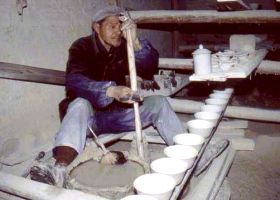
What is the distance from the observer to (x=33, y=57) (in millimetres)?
5023

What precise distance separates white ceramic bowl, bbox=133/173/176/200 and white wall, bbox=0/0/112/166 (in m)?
2.67

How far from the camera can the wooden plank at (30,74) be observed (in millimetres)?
4301

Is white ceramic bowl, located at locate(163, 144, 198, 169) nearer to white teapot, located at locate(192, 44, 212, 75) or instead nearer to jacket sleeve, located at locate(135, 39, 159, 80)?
white teapot, located at locate(192, 44, 212, 75)

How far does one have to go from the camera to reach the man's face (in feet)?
15.5

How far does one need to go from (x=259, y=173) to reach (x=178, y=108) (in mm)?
1928

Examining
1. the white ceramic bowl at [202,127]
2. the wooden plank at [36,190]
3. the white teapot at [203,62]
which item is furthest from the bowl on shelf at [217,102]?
the wooden plank at [36,190]

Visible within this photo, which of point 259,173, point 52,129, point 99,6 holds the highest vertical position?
point 99,6

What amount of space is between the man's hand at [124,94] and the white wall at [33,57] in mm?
1708

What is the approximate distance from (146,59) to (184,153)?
2.00 meters

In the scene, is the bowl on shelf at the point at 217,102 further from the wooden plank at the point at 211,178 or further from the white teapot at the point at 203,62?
the white teapot at the point at 203,62

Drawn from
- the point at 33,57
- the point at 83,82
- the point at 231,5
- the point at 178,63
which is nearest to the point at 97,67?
the point at 83,82

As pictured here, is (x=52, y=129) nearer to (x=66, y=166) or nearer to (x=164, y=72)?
(x=66, y=166)

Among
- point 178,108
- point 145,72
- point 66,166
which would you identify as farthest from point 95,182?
point 178,108

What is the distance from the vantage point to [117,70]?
501cm
